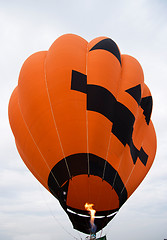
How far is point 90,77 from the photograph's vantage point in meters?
7.23

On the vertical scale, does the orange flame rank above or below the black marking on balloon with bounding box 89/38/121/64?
below

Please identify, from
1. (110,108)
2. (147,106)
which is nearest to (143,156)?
(147,106)

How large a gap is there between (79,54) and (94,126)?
220 cm

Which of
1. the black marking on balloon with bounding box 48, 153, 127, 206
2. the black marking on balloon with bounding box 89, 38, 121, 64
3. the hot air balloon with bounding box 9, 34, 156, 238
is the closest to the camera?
the black marking on balloon with bounding box 48, 153, 127, 206

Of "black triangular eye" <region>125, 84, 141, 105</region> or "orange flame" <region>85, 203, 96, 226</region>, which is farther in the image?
"black triangular eye" <region>125, 84, 141, 105</region>

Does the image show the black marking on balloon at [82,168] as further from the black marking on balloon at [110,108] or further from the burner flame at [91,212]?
the black marking on balloon at [110,108]

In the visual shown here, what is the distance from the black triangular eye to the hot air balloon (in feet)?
0.09

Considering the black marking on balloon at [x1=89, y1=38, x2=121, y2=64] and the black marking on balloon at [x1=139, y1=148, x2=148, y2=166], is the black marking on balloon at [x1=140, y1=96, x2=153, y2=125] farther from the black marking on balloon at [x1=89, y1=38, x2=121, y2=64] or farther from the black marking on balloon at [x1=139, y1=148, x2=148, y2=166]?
the black marking on balloon at [x1=89, y1=38, x2=121, y2=64]

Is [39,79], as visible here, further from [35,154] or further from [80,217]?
[80,217]

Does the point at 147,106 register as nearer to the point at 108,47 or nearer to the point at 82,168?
the point at 108,47

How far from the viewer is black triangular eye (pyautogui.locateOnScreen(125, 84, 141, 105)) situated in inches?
299

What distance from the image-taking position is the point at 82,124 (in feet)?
22.2

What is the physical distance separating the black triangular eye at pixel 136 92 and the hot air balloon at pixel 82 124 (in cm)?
3

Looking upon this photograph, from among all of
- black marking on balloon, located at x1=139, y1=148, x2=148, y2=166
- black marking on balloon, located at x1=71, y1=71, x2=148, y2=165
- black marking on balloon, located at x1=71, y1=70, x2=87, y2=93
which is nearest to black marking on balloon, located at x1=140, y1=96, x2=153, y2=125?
black marking on balloon, located at x1=139, y1=148, x2=148, y2=166
